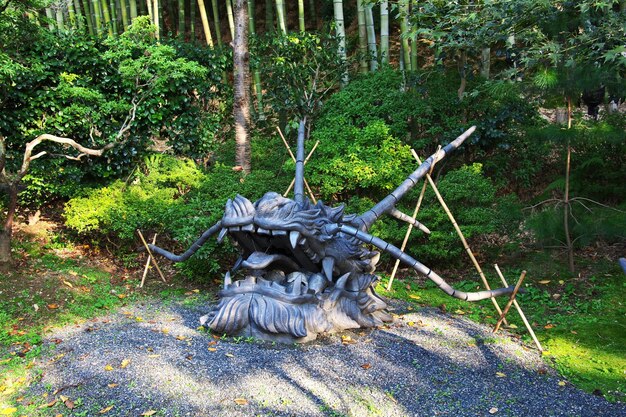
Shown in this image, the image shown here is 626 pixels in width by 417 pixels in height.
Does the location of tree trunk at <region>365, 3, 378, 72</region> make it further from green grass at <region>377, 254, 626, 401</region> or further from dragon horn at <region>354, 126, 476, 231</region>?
dragon horn at <region>354, 126, 476, 231</region>

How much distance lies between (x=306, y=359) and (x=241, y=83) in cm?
533

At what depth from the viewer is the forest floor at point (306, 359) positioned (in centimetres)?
388

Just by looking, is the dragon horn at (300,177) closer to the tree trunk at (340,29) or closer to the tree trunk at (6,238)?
the tree trunk at (6,238)

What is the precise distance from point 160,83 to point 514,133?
5.89 meters

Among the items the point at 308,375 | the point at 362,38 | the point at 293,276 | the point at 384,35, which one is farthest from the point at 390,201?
the point at 362,38

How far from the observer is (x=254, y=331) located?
5012mm

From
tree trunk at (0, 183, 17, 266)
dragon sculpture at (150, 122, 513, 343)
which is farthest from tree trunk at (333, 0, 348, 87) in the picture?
tree trunk at (0, 183, 17, 266)

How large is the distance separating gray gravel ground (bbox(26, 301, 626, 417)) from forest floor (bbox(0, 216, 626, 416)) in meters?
0.01

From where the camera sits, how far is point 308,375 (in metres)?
4.24

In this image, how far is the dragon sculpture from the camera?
191 inches

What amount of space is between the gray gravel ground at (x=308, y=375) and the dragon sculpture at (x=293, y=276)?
0.17 meters

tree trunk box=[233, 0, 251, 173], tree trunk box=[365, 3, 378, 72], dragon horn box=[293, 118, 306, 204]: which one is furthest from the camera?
tree trunk box=[365, 3, 378, 72]

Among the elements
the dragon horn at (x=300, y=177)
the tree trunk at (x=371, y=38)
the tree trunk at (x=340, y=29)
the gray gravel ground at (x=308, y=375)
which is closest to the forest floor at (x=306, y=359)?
the gray gravel ground at (x=308, y=375)

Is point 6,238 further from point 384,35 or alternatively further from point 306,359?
point 384,35
